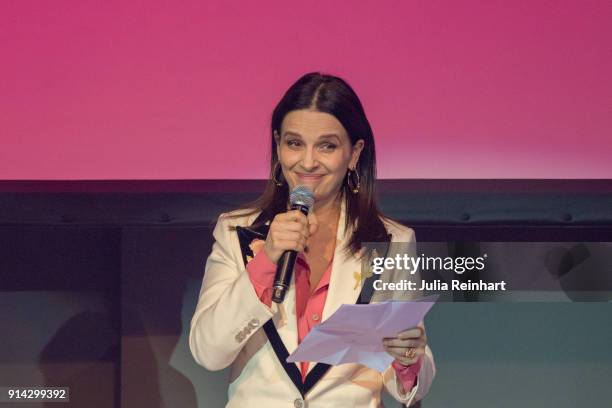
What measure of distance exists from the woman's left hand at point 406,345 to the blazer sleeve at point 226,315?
0.85 ft

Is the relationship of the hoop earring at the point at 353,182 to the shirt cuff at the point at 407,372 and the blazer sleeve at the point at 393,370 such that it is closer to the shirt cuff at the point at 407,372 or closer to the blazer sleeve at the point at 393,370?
the blazer sleeve at the point at 393,370

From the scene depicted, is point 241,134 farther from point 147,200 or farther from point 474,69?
point 474,69

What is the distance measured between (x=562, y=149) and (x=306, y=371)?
1.10 meters

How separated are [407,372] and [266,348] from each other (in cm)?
31

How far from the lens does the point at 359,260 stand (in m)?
2.08

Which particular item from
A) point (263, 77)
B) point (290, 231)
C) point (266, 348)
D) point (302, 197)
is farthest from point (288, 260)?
point (263, 77)

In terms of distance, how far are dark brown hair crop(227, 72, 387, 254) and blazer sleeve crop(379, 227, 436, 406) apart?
5 cm

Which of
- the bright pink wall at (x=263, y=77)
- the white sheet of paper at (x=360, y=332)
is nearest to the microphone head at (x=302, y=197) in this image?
the white sheet of paper at (x=360, y=332)

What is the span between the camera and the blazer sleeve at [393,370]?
6.44 ft

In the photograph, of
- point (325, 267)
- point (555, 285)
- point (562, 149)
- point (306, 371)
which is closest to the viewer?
point (306, 371)

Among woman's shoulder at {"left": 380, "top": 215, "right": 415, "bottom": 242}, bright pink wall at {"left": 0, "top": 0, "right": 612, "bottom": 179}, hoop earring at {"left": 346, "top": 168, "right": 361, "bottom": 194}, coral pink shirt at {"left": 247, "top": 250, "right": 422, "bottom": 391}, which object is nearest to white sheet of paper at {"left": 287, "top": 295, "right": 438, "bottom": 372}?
coral pink shirt at {"left": 247, "top": 250, "right": 422, "bottom": 391}

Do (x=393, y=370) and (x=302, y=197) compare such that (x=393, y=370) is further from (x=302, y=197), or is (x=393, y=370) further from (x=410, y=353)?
(x=302, y=197)

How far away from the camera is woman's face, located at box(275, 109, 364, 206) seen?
6.63 feet

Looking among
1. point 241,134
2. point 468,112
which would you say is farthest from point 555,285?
point 241,134
